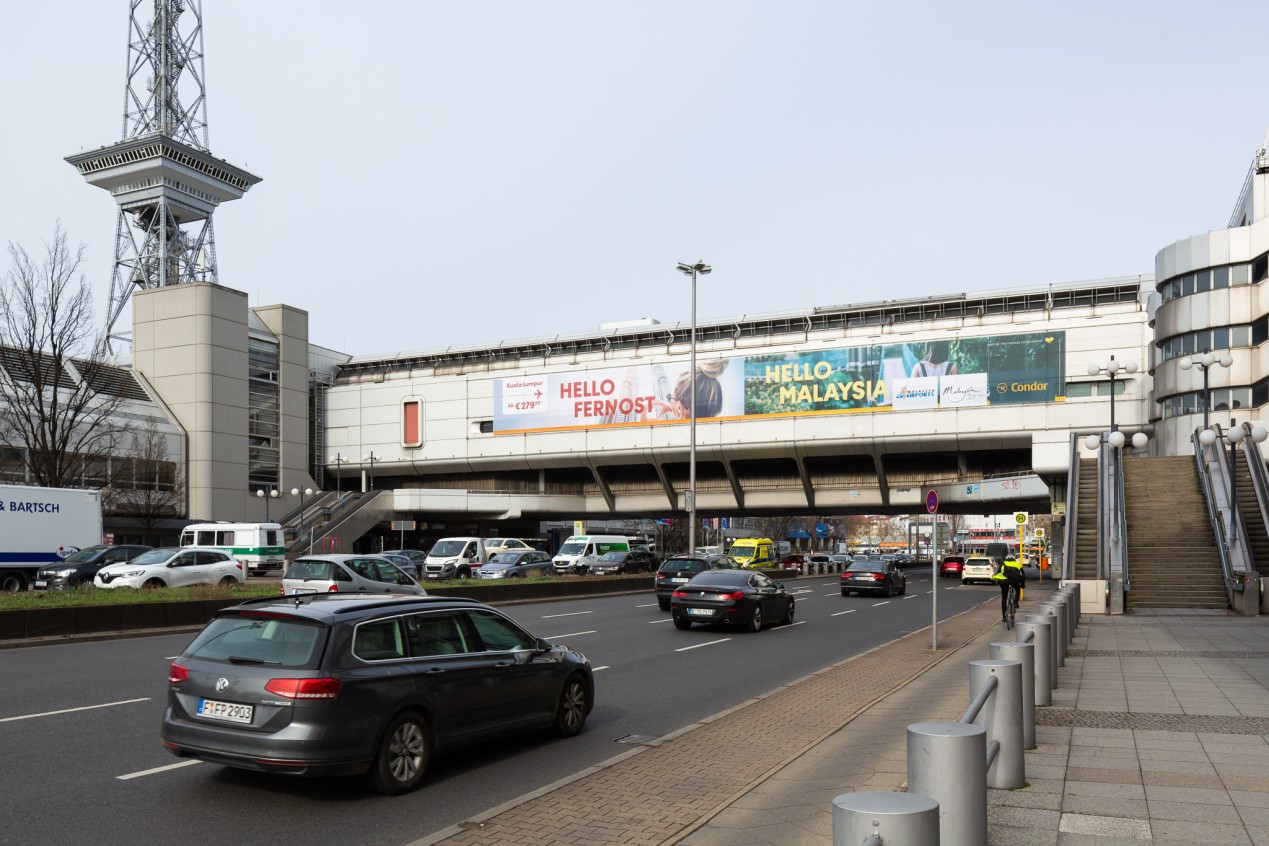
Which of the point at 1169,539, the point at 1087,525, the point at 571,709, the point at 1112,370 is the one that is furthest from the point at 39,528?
the point at 1112,370

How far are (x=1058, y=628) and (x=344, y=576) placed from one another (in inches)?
535

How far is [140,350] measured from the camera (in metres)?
69.8

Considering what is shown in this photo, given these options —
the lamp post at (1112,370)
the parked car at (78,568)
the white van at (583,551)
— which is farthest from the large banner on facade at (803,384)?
the parked car at (78,568)

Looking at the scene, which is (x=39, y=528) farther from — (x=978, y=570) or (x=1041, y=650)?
(x=978, y=570)

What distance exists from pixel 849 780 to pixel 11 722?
8.18 m

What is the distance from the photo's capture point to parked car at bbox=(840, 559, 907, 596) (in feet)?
122

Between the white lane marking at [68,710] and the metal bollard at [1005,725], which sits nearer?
the metal bollard at [1005,725]

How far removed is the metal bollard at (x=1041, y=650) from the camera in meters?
10.7

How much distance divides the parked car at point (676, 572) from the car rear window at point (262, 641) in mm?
20266

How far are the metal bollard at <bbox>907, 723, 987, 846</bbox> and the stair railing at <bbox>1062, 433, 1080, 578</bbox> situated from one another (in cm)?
2569

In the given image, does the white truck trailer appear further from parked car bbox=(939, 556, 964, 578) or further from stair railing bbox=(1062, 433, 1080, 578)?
parked car bbox=(939, 556, 964, 578)

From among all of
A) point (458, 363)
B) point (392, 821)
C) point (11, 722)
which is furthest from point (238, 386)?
point (392, 821)

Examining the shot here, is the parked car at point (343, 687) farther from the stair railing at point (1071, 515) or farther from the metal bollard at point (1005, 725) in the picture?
the stair railing at point (1071, 515)

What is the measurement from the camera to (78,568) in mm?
30656
